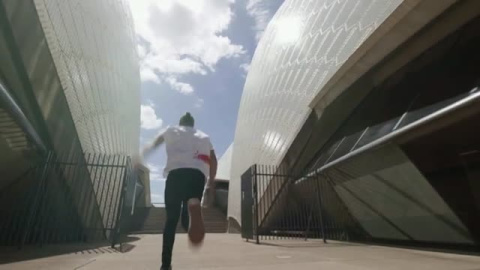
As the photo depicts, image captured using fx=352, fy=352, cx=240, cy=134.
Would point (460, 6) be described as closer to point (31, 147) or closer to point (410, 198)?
point (410, 198)

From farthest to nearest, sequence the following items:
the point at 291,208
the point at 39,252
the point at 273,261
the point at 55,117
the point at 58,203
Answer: the point at 291,208 < the point at 58,203 < the point at 55,117 < the point at 39,252 < the point at 273,261

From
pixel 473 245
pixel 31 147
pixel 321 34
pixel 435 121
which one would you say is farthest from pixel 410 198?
pixel 31 147

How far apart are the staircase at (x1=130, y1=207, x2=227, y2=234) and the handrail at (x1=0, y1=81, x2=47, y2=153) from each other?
32.6ft

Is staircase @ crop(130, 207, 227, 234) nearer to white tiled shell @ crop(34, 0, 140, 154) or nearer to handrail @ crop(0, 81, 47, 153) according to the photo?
white tiled shell @ crop(34, 0, 140, 154)

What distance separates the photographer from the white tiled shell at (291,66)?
8.90 meters

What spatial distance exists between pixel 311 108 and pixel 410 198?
4.83 m

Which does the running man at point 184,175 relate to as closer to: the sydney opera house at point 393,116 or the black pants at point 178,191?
the black pants at point 178,191

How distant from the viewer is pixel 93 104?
9.96 meters

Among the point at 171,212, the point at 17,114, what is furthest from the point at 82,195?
the point at 171,212

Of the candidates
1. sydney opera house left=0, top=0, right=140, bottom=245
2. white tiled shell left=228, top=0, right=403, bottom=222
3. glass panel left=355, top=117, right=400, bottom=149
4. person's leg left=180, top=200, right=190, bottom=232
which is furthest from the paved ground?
white tiled shell left=228, top=0, right=403, bottom=222

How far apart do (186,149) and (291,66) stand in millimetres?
9962

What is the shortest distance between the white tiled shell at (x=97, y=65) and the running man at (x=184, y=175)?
470cm

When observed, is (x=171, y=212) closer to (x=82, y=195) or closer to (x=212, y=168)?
(x=212, y=168)

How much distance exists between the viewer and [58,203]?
8.27 m
